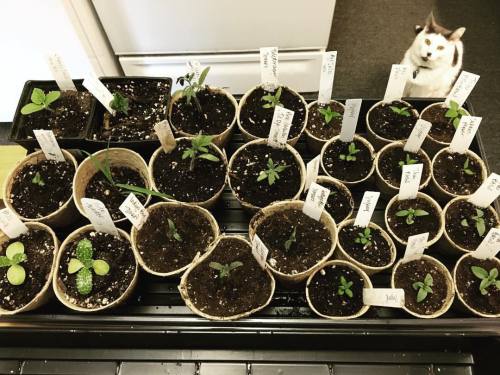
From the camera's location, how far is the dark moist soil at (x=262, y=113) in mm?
1378

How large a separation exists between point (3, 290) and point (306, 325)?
796 millimetres

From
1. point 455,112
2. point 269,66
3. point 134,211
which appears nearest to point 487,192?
point 455,112

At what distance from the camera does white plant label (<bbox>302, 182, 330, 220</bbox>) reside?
1.10 m

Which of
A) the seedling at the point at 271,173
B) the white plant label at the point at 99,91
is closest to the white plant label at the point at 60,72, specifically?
the white plant label at the point at 99,91

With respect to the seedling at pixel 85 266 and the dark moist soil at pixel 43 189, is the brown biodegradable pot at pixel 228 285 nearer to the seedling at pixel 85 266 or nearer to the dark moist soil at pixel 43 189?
the seedling at pixel 85 266

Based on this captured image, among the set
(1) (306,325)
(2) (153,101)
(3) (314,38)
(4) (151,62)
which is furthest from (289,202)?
(4) (151,62)

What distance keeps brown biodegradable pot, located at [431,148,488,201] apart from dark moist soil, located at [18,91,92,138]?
3.69ft

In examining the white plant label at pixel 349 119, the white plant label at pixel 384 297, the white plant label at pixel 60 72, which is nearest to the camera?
the white plant label at pixel 384 297

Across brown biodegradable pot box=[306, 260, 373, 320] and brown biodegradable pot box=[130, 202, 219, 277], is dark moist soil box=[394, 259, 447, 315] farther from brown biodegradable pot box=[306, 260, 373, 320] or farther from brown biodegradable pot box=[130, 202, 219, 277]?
brown biodegradable pot box=[130, 202, 219, 277]

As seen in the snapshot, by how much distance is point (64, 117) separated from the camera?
141 centimetres

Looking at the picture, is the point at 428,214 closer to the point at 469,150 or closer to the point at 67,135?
the point at 469,150

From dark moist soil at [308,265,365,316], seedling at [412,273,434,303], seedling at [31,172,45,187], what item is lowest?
seedling at [412,273,434,303]

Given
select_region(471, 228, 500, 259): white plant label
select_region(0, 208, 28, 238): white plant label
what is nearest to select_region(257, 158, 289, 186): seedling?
select_region(471, 228, 500, 259): white plant label

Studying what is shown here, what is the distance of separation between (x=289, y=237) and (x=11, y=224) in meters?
0.76
